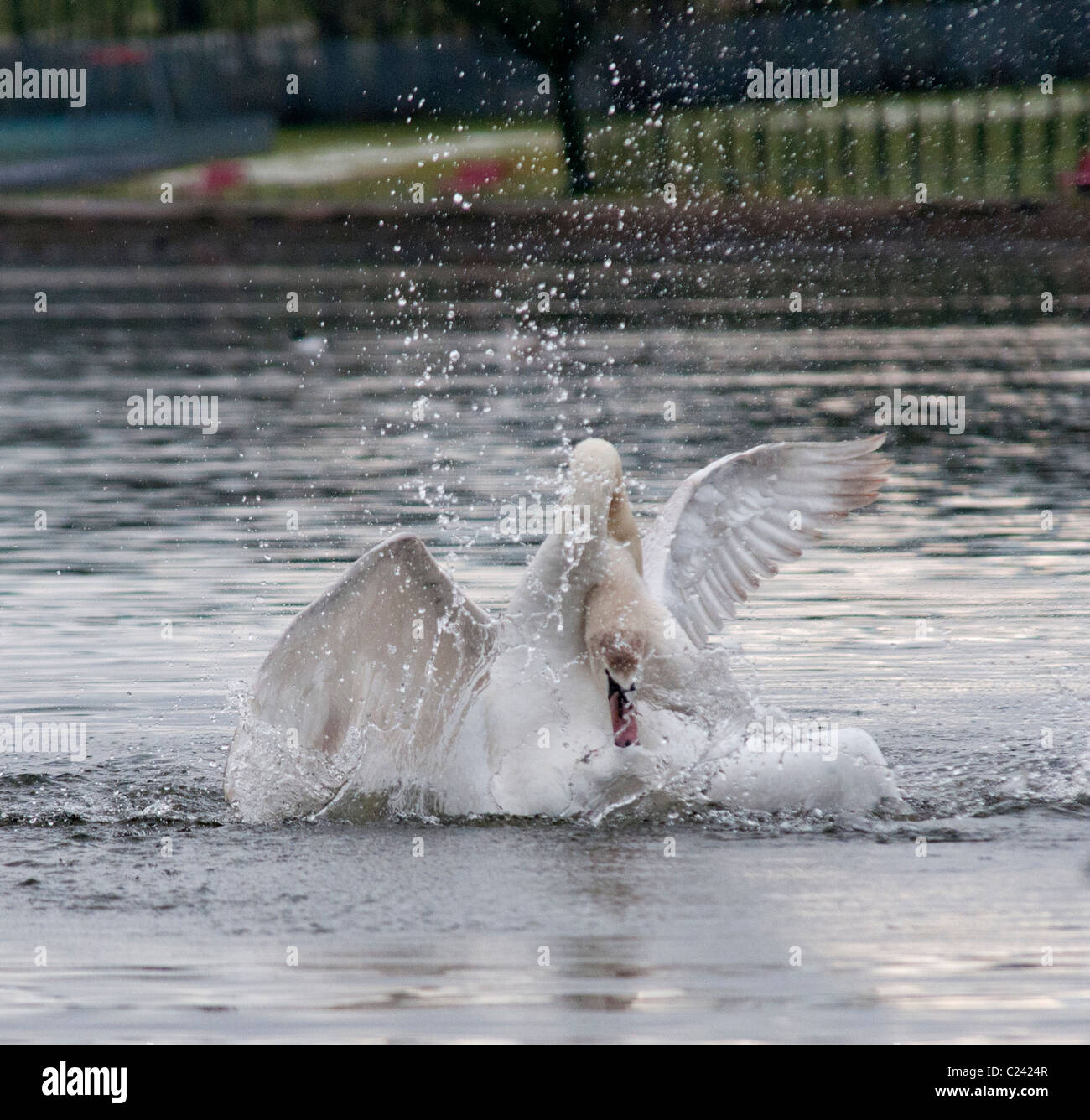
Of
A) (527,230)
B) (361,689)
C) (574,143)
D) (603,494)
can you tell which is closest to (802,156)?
(574,143)

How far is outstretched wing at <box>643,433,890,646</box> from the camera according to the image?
33.1ft

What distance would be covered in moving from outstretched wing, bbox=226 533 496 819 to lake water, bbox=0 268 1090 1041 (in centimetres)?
→ 22

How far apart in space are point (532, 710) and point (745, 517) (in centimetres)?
197

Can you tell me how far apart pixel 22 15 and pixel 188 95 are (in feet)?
23.7

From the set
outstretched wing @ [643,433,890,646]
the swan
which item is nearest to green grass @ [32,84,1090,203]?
outstretched wing @ [643,433,890,646]

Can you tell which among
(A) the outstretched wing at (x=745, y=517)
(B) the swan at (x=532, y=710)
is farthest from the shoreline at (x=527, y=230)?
(B) the swan at (x=532, y=710)

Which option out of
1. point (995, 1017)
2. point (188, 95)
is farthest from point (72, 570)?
point (188, 95)

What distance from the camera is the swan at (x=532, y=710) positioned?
8.54 meters

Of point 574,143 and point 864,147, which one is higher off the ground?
point 574,143

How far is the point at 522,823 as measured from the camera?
28.9 feet

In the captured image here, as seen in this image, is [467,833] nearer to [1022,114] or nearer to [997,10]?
[1022,114]

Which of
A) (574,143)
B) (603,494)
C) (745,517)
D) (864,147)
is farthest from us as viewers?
(864,147)

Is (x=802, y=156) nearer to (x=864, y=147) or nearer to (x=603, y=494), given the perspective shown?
(x=864, y=147)

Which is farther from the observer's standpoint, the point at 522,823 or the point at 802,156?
the point at 802,156
